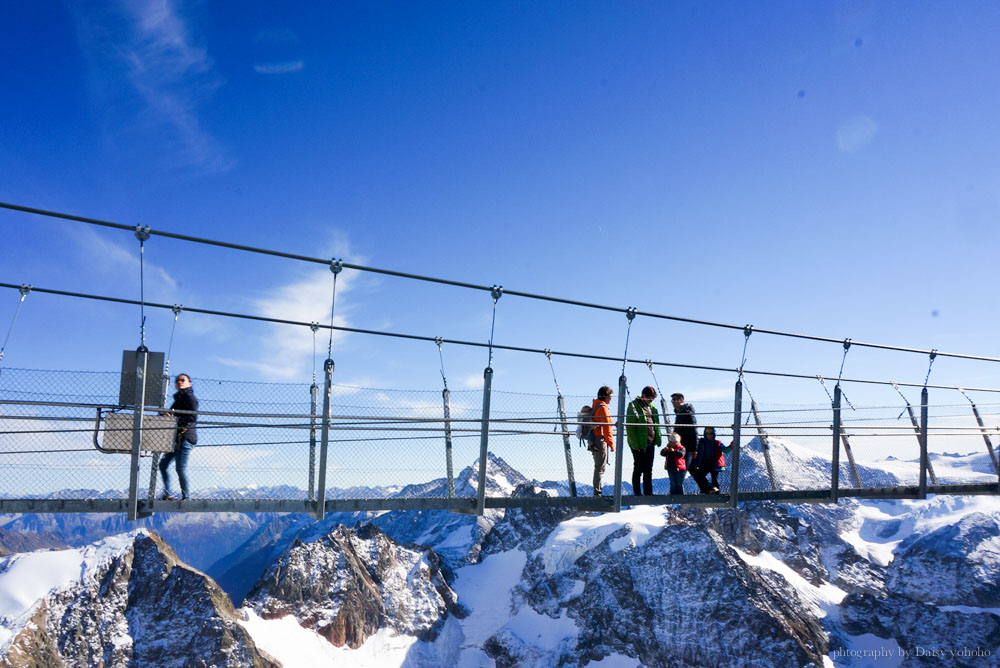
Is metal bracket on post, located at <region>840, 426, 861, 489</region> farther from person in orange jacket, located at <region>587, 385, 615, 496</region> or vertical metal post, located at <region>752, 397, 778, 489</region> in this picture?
person in orange jacket, located at <region>587, 385, 615, 496</region>

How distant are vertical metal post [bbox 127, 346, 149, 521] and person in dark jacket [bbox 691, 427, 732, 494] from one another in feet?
28.3

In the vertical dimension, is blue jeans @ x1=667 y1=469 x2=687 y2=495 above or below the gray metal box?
below

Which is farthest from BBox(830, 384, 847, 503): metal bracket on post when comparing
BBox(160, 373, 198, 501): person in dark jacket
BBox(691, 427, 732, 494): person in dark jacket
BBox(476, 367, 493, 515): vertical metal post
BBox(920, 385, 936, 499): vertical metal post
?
Result: BBox(160, 373, 198, 501): person in dark jacket

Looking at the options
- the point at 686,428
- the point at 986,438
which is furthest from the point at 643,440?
the point at 986,438

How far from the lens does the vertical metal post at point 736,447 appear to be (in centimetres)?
1159

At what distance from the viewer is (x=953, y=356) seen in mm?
14688

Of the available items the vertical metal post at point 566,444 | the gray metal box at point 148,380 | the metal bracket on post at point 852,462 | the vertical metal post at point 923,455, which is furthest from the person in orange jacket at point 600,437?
the gray metal box at point 148,380

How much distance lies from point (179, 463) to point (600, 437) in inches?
234

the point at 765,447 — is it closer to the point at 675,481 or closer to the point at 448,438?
the point at 675,481

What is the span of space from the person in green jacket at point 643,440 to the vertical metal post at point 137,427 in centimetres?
691

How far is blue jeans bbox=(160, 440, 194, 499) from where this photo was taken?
966cm

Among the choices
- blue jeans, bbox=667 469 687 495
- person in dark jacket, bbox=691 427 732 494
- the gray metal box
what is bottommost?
blue jeans, bbox=667 469 687 495

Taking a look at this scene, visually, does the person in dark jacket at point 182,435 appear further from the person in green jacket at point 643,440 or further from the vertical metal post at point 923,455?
the vertical metal post at point 923,455

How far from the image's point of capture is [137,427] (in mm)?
9070
